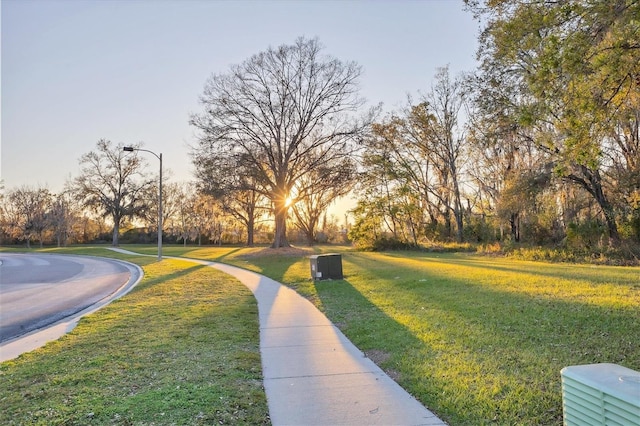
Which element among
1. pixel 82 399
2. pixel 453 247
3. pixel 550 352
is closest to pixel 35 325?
pixel 82 399

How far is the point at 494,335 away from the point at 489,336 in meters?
0.09

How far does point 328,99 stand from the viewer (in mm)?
30859

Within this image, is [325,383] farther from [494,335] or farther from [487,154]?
[487,154]

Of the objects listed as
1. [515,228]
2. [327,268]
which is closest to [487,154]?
[515,228]

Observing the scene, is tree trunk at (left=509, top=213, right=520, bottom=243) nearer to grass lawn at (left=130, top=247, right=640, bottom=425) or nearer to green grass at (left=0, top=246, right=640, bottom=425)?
grass lawn at (left=130, top=247, right=640, bottom=425)

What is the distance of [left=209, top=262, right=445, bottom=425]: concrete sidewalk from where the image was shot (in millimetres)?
4043

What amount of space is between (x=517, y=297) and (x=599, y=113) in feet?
12.3

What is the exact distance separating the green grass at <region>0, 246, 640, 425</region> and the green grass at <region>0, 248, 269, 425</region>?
0.11 metres

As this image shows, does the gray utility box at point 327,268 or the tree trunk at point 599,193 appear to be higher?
the tree trunk at point 599,193

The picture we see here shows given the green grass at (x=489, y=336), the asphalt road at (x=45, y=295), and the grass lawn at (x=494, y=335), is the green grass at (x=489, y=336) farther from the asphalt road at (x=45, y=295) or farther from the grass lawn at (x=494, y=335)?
the asphalt road at (x=45, y=295)

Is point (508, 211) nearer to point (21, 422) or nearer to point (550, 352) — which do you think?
point (550, 352)

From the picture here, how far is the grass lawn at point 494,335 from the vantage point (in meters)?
4.29

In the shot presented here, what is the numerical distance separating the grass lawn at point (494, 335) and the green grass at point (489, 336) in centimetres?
1

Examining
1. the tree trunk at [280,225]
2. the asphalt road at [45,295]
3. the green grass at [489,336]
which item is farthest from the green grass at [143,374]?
the tree trunk at [280,225]
